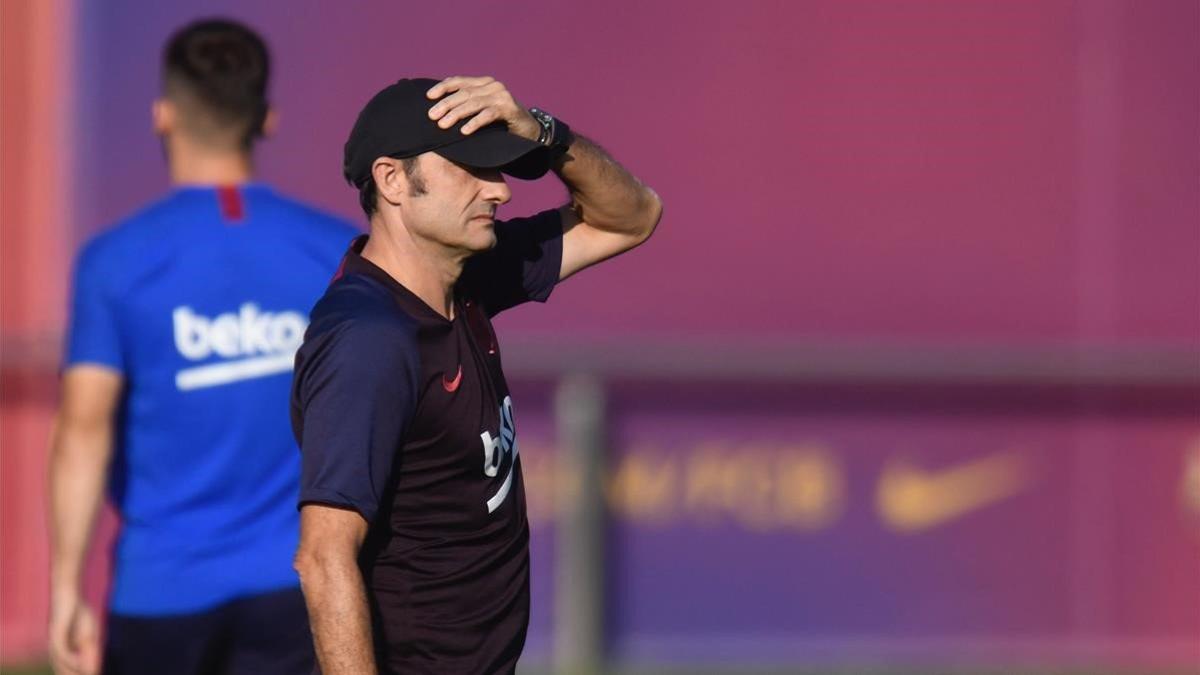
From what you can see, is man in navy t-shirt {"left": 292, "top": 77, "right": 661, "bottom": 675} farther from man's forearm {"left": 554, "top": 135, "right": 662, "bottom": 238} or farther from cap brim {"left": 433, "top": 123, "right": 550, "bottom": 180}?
man's forearm {"left": 554, "top": 135, "right": 662, "bottom": 238}

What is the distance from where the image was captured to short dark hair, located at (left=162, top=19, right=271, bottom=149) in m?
4.93

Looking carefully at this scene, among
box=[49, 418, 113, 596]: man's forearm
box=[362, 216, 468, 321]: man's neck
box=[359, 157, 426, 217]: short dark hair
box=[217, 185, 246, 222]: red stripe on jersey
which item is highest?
box=[359, 157, 426, 217]: short dark hair

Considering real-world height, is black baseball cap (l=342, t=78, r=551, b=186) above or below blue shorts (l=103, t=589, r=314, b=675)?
above

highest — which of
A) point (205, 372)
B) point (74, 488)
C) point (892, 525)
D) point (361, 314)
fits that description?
point (361, 314)

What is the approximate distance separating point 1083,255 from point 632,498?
1.99 metres

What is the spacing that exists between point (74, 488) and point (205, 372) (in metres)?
0.39

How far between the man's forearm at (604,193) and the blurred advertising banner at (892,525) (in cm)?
393

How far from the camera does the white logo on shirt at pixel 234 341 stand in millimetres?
4754

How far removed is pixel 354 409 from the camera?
354 centimetres

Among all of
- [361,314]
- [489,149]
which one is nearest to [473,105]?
[489,149]

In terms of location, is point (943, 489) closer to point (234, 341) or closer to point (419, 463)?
point (234, 341)

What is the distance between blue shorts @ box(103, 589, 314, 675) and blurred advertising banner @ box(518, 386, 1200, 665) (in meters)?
3.64

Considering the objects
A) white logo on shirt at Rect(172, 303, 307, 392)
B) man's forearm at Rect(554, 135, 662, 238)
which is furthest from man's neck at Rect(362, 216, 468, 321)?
white logo on shirt at Rect(172, 303, 307, 392)

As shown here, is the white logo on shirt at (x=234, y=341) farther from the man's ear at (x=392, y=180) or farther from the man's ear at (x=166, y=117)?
the man's ear at (x=392, y=180)
